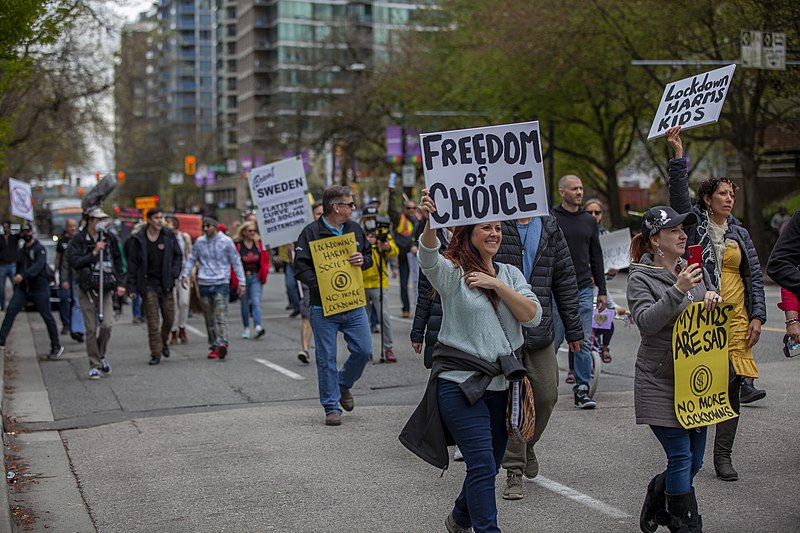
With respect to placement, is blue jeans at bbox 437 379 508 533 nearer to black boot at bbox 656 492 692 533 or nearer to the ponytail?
black boot at bbox 656 492 692 533

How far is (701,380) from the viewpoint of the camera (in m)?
5.55

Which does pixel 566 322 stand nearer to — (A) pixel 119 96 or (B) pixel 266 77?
(A) pixel 119 96

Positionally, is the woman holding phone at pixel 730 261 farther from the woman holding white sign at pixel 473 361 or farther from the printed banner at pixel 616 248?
the printed banner at pixel 616 248

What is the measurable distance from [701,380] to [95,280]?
9024 mm

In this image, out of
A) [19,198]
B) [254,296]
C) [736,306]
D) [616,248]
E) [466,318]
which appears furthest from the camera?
[19,198]

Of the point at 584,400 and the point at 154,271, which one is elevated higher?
the point at 154,271

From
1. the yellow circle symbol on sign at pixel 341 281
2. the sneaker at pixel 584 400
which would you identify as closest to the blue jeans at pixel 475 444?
the yellow circle symbol on sign at pixel 341 281

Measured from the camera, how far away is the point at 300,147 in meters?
66.2

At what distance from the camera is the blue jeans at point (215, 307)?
1453 cm

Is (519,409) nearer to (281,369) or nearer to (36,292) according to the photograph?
(281,369)

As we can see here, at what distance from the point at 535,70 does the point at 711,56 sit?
6.55 meters

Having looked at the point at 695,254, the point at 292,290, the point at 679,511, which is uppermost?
the point at 695,254

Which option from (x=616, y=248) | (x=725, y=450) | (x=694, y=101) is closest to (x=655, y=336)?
(x=725, y=450)

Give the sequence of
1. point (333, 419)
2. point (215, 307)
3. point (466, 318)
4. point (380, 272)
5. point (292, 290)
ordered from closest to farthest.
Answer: point (466, 318)
point (333, 419)
point (380, 272)
point (215, 307)
point (292, 290)
